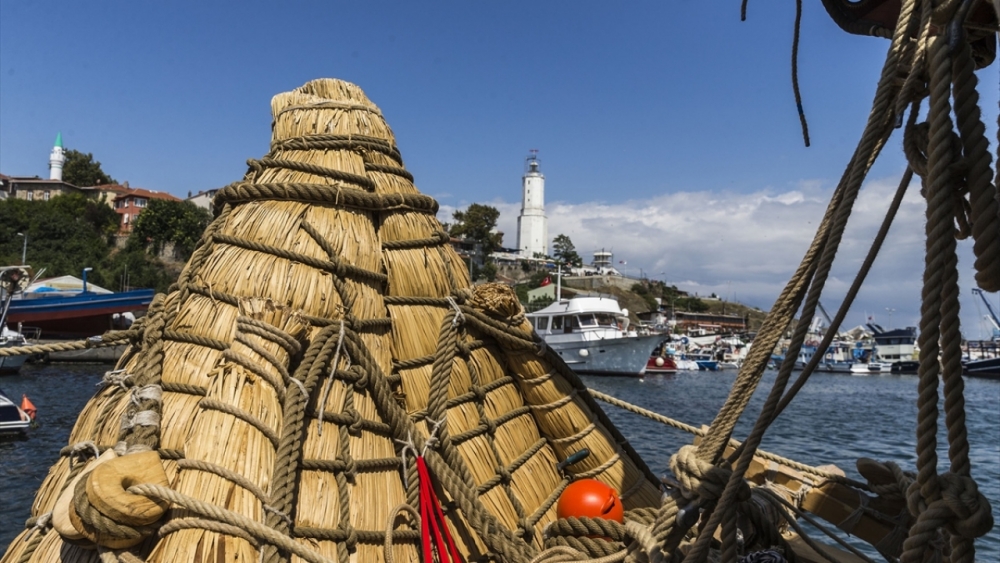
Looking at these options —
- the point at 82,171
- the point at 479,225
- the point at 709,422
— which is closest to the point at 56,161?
the point at 82,171

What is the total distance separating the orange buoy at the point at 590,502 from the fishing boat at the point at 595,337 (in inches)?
1415

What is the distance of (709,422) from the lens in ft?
73.0

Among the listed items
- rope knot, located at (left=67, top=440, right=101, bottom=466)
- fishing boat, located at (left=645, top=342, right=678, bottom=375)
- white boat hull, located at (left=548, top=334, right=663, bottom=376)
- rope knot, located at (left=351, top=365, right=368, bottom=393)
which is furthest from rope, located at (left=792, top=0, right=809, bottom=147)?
fishing boat, located at (left=645, top=342, right=678, bottom=375)

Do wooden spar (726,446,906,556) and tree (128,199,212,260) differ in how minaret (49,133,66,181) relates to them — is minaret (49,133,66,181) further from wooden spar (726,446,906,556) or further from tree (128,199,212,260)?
wooden spar (726,446,906,556)

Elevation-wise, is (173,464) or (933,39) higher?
(933,39)

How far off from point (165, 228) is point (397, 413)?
61159 mm

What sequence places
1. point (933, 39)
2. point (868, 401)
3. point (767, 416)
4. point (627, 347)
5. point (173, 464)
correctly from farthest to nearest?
point (627, 347)
point (868, 401)
point (173, 464)
point (767, 416)
point (933, 39)

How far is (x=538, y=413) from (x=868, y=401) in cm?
3484

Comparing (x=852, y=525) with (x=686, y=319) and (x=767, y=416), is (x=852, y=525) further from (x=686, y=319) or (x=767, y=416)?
(x=686, y=319)

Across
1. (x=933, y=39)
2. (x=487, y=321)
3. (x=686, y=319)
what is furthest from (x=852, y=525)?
(x=686, y=319)

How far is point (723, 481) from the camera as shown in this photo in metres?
1.67

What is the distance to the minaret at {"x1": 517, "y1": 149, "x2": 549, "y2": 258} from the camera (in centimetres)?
10294

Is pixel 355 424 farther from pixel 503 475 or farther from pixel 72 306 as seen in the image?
pixel 72 306

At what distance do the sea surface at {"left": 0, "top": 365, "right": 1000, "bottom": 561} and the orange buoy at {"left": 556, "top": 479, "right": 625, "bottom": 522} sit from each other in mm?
6546
